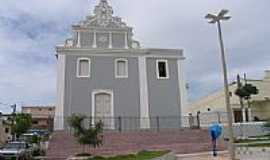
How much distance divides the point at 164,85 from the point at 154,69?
1561mm

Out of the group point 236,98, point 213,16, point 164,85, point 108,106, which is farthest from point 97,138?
point 236,98

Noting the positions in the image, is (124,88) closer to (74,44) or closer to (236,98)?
(74,44)

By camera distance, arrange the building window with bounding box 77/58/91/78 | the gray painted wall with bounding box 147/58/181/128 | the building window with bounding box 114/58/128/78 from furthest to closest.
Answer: the building window with bounding box 114/58/128/78 → the gray painted wall with bounding box 147/58/181/128 → the building window with bounding box 77/58/91/78

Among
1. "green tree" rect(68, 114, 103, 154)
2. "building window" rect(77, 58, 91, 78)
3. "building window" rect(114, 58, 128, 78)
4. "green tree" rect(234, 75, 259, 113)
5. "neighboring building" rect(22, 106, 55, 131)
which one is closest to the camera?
"green tree" rect(68, 114, 103, 154)

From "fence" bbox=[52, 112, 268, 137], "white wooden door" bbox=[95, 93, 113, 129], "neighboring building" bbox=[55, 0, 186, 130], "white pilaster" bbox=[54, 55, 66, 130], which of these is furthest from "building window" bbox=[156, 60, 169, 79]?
"white pilaster" bbox=[54, 55, 66, 130]

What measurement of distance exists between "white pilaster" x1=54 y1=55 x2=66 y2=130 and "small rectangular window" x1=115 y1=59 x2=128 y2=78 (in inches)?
167

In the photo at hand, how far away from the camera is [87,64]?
28.3 m

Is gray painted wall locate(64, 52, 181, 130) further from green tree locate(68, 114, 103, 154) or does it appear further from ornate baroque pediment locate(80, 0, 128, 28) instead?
green tree locate(68, 114, 103, 154)

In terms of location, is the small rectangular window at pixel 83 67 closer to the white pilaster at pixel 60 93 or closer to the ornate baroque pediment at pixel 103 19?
the white pilaster at pixel 60 93

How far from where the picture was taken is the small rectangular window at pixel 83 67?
2791 centimetres

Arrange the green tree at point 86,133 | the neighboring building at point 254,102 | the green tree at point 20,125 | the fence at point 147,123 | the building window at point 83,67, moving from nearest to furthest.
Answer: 1. the green tree at point 86,133
2. the fence at point 147,123
3. the building window at point 83,67
4. the neighboring building at point 254,102
5. the green tree at point 20,125

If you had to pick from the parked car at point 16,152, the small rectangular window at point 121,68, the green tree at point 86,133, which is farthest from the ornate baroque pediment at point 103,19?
the green tree at point 86,133

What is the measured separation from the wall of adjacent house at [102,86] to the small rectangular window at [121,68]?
266 mm

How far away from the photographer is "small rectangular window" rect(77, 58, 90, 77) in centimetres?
2791
